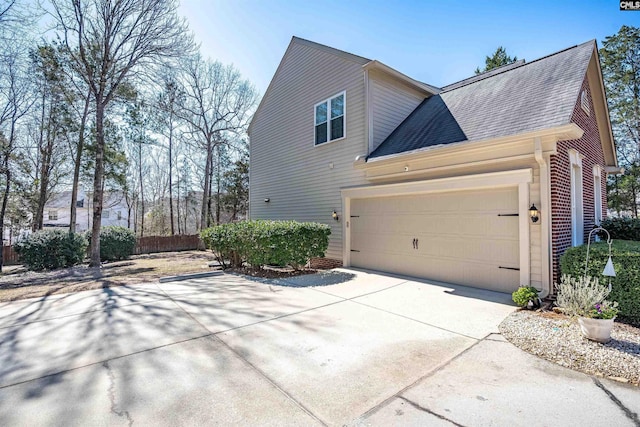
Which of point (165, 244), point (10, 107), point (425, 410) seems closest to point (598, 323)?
point (425, 410)

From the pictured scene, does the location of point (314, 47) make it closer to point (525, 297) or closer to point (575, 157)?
point (575, 157)

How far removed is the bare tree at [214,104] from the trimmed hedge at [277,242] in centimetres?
1240

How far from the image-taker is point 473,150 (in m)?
6.21

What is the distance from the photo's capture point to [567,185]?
616cm

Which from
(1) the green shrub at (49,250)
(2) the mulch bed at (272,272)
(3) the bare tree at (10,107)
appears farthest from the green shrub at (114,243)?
(2) the mulch bed at (272,272)

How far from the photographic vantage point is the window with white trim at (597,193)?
8.59 metres

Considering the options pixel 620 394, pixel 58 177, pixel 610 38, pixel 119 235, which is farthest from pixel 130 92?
pixel 610 38

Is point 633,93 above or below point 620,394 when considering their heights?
above

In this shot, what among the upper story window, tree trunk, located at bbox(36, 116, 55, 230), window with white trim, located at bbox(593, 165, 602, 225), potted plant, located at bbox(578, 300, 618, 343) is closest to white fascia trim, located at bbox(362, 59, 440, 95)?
the upper story window

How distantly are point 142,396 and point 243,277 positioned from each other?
528 centimetres

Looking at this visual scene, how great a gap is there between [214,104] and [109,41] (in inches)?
382

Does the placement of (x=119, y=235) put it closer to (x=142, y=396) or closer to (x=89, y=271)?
(x=89, y=271)

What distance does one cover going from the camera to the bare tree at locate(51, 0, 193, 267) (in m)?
10.8

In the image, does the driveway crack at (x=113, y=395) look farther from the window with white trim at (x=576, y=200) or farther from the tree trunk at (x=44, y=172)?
the tree trunk at (x=44, y=172)
